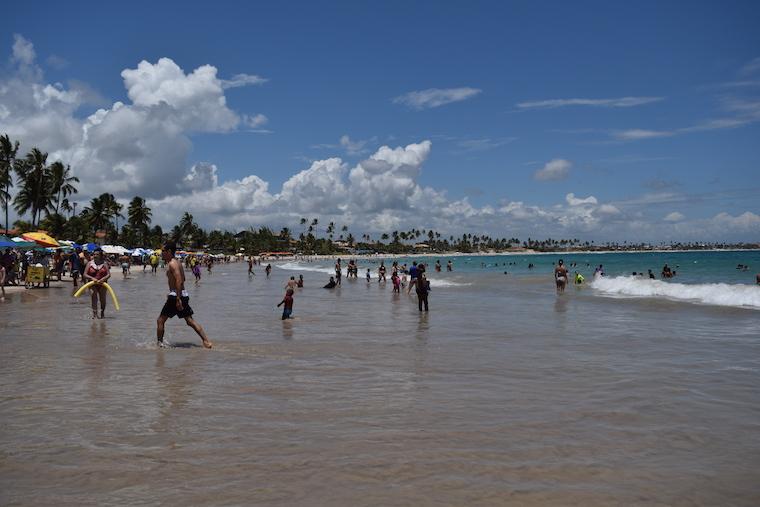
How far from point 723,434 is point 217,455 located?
4.91 m

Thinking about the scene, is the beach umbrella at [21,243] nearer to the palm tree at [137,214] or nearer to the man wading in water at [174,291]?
the man wading in water at [174,291]

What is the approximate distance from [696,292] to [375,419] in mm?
26801

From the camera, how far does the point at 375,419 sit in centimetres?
625

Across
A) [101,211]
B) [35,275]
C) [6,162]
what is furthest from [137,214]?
[35,275]

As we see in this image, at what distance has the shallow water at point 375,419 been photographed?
444 centimetres

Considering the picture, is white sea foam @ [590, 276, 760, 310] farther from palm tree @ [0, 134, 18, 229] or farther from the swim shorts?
palm tree @ [0, 134, 18, 229]

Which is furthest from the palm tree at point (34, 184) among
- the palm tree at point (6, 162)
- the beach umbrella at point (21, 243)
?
the beach umbrella at point (21, 243)

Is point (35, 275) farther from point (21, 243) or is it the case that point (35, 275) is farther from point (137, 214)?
point (137, 214)

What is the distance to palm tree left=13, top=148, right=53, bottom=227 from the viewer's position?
65812mm

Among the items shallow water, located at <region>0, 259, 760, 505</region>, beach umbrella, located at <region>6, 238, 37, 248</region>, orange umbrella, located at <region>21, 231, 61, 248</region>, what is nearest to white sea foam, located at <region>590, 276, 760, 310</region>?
shallow water, located at <region>0, 259, 760, 505</region>

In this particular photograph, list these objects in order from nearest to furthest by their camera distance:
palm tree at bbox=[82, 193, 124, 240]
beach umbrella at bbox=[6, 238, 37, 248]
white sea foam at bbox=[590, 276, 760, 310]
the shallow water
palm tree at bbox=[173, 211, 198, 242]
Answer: the shallow water < white sea foam at bbox=[590, 276, 760, 310] < beach umbrella at bbox=[6, 238, 37, 248] < palm tree at bbox=[82, 193, 124, 240] < palm tree at bbox=[173, 211, 198, 242]

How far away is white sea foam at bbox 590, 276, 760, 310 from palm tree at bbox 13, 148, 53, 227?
199 ft

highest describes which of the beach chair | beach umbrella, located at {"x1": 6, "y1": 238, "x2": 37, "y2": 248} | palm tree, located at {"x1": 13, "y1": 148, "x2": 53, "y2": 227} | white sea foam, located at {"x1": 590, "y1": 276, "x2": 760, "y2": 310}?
palm tree, located at {"x1": 13, "y1": 148, "x2": 53, "y2": 227}

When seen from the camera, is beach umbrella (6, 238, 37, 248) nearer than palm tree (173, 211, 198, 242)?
Yes
